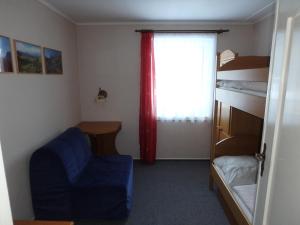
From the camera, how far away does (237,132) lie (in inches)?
106

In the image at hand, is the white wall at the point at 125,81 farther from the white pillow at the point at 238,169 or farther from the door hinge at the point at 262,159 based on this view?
the door hinge at the point at 262,159

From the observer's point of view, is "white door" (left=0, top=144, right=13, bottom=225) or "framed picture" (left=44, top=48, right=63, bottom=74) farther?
"framed picture" (left=44, top=48, right=63, bottom=74)

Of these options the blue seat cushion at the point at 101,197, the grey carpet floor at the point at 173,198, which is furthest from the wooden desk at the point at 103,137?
the blue seat cushion at the point at 101,197

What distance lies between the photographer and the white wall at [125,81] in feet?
11.6

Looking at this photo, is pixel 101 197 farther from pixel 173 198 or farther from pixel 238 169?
pixel 238 169

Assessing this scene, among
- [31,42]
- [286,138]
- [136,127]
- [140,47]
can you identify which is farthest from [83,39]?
[286,138]

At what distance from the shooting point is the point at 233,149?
2746 mm

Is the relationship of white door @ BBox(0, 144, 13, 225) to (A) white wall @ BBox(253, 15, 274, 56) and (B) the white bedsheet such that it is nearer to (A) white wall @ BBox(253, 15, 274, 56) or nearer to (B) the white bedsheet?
(B) the white bedsheet

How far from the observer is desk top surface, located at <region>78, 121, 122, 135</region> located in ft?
10.4

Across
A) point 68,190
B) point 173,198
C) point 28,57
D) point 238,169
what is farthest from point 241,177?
point 28,57

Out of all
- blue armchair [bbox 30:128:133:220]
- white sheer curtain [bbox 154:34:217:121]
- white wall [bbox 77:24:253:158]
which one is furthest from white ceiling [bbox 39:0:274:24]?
blue armchair [bbox 30:128:133:220]

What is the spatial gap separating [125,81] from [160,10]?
1.31 meters

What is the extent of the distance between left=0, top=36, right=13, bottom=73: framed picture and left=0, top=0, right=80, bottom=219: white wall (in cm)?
5

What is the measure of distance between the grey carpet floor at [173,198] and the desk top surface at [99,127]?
809 millimetres
